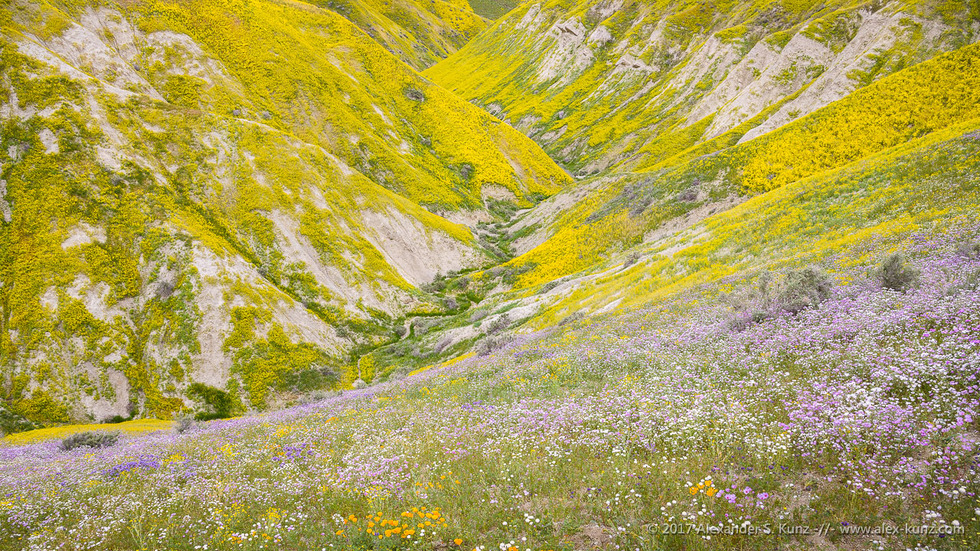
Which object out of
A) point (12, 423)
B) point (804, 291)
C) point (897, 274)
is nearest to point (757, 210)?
point (804, 291)

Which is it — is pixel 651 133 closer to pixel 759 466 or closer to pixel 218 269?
pixel 218 269

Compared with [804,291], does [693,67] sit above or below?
above

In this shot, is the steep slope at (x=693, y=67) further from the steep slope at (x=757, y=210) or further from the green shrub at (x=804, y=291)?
the green shrub at (x=804, y=291)

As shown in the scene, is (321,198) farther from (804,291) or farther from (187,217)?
(804,291)

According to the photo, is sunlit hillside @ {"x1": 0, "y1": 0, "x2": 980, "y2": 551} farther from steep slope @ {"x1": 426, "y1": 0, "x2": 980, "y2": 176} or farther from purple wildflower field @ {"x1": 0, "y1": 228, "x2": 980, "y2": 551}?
steep slope @ {"x1": 426, "y1": 0, "x2": 980, "y2": 176}

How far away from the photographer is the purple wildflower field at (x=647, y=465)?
16.6 ft

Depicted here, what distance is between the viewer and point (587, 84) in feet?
481

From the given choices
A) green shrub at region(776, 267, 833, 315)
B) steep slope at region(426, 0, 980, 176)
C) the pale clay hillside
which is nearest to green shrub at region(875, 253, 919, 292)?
green shrub at region(776, 267, 833, 315)

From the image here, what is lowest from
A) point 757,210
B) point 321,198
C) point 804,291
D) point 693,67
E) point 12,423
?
point 804,291

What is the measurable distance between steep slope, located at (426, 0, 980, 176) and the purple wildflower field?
7046cm

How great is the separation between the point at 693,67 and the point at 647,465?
129298 millimetres

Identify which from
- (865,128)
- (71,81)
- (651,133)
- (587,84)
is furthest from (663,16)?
(71,81)

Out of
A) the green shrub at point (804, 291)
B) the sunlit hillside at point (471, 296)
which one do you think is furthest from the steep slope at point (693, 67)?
the green shrub at point (804, 291)

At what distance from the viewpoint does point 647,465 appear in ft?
21.2
